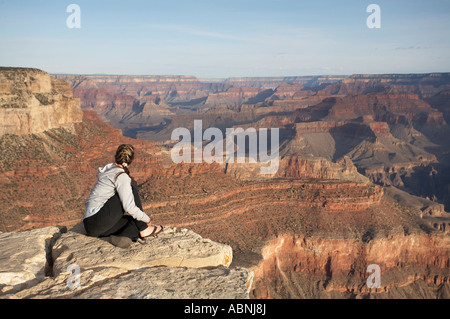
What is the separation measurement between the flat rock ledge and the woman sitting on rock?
29 cm

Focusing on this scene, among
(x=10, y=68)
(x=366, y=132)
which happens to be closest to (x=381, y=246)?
(x=10, y=68)

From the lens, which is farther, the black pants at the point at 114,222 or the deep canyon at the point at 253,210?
the deep canyon at the point at 253,210

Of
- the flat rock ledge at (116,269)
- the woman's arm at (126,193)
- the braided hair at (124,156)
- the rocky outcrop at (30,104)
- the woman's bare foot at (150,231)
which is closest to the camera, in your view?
the flat rock ledge at (116,269)

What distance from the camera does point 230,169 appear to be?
74562 mm

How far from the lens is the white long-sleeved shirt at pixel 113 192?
793 cm

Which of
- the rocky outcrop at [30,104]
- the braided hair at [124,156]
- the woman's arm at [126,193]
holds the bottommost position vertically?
the woman's arm at [126,193]

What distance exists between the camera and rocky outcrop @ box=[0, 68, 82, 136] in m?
43.2

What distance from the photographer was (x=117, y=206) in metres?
8.11

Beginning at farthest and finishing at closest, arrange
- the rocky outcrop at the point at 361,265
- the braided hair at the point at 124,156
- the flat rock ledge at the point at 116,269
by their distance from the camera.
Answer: the rocky outcrop at the point at 361,265, the braided hair at the point at 124,156, the flat rock ledge at the point at 116,269

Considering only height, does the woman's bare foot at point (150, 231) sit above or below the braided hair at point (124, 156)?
below


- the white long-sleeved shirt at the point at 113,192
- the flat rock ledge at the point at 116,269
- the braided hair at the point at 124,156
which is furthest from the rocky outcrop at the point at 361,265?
the braided hair at the point at 124,156

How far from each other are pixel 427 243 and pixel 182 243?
3740 centimetres

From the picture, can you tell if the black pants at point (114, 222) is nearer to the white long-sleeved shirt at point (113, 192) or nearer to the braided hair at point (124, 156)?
the white long-sleeved shirt at point (113, 192)

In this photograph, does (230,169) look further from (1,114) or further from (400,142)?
(400,142)
